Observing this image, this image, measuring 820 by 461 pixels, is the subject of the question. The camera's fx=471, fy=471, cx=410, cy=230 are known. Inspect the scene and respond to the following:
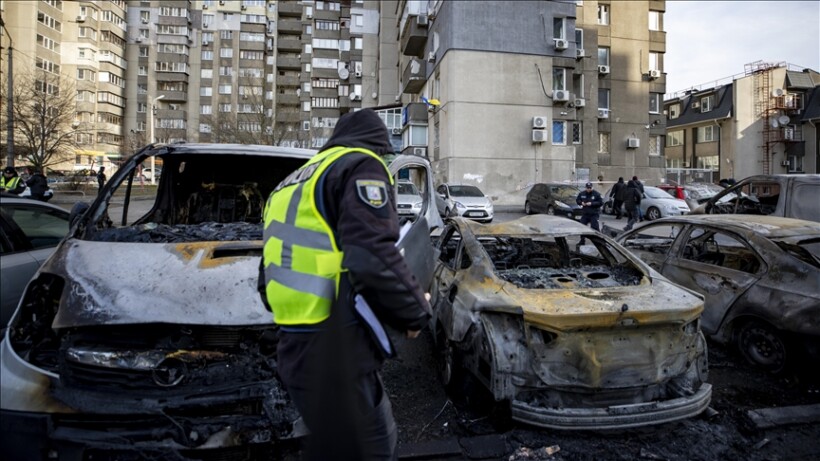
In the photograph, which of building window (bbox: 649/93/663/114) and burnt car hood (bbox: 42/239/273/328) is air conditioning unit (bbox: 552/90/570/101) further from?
burnt car hood (bbox: 42/239/273/328)

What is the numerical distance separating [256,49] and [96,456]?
7310 cm

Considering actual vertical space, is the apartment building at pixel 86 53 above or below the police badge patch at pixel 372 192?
above

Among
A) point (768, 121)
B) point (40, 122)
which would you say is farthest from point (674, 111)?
point (40, 122)

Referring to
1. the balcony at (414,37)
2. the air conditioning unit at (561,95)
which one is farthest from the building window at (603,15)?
the balcony at (414,37)

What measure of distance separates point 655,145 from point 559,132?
12.6 meters

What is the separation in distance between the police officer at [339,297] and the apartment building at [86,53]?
180 ft

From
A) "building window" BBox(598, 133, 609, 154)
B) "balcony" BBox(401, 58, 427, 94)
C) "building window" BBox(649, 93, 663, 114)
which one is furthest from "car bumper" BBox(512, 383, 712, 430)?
"building window" BBox(649, 93, 663, 114)

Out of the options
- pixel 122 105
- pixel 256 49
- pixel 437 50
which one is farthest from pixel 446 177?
pixel 122 105

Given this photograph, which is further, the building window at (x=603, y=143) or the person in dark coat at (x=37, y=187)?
the building window at (x=603, y=143)

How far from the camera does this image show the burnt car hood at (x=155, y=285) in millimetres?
2543

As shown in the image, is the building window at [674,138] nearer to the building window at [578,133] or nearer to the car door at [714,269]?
the building window at [578,133]

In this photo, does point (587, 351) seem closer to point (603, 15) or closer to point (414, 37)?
point (414, 37)

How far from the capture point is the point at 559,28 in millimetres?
28297

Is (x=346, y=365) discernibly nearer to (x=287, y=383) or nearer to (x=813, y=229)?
(x=287, y=383)
